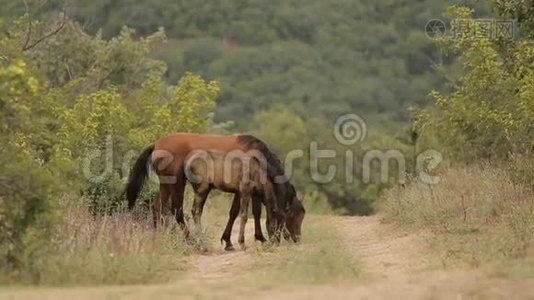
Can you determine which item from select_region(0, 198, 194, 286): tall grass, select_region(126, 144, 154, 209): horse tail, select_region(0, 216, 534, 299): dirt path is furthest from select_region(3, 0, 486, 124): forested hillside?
select_region(0, 216, 534, 299): dirt path

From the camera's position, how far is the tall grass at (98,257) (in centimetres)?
992

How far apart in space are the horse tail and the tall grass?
2.12 meters

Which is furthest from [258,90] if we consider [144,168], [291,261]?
[291,261]

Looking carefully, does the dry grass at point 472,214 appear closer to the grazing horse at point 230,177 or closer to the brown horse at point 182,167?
the brown horse at point 182,167

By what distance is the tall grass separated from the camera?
9922 millimetres

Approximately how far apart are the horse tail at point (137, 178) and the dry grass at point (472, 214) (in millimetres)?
4404

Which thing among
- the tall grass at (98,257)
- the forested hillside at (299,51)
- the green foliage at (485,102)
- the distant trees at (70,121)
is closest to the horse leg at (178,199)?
the distant trees at (70,121)

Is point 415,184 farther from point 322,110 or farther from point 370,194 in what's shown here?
point 322,110

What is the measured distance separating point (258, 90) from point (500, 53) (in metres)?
39.4

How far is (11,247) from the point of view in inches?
402

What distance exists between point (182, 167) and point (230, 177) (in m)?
0.76

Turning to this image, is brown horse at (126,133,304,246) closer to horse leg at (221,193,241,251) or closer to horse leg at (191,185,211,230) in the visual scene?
horse leg at (221,193,241,251)

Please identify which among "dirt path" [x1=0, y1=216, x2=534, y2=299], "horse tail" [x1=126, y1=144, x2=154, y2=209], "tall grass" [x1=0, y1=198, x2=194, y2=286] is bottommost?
"dirt path" [x1=0, y1=216, x2=534, y2=299]

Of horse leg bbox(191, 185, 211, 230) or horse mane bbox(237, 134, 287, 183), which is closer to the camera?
horse leg bbox(191, 185, 211, 230)
